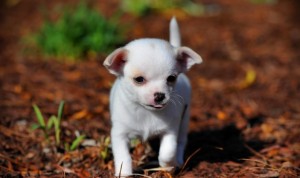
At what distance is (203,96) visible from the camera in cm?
532

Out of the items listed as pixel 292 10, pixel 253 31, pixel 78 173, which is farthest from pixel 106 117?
pixel 292 10

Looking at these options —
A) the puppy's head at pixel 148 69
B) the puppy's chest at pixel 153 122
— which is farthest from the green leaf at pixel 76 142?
the puppy's head at pixel 148 69

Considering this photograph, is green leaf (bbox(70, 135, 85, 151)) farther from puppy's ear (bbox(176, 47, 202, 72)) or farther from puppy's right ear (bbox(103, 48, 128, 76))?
puppy's ear (bbox(176, 47, 202, 72))

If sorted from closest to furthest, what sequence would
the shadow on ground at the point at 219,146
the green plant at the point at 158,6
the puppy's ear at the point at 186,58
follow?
the puppy's ear at the point at 186,58 → the shadow on ground at the point at 219,146 → the green plant at the point at 158,6

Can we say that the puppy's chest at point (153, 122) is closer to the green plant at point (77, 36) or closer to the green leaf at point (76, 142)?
the green leaf at point (76, 142)

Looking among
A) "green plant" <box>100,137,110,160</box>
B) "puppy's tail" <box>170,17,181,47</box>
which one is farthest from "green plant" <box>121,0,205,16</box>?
"green plant" <box>100,137,110,160</box>

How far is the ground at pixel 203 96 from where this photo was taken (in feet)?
11.5

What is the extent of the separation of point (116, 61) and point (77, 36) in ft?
9.85

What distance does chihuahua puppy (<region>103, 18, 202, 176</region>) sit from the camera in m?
2.87

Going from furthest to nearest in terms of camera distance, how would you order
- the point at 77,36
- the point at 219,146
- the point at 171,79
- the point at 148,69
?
the point at 77,36 < the point at 219,146 < the point at 171,79 < the point at 148,69

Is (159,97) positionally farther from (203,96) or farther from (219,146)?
(203,96)

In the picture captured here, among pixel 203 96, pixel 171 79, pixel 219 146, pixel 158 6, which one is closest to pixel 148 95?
pixel 171 79

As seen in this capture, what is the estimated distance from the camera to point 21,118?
4.21 metres

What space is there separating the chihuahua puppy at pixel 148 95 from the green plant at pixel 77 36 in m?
2.63
